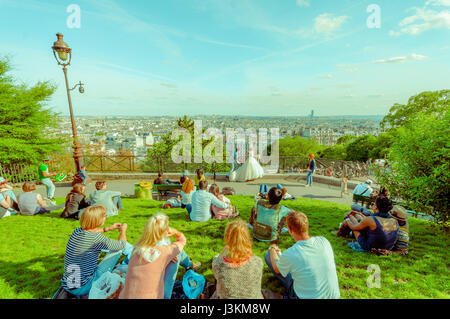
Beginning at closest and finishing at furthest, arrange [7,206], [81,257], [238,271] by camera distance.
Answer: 1. [238,271]
2. [81,257]
3. [7,206]

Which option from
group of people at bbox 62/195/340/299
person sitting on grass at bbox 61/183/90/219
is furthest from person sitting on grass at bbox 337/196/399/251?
person sitting on grass at bbox 61/183/90/219

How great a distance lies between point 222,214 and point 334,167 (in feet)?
47.0

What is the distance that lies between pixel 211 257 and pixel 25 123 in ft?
44.0

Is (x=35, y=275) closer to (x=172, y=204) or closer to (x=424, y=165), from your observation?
(x=172, y=204)

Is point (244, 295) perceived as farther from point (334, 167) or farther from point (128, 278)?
point (334, 167)

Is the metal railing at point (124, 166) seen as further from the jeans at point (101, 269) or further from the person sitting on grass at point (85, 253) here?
the person sitting on grass at point (85, 253)

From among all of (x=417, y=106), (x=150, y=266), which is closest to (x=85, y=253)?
(x=150, y=266)

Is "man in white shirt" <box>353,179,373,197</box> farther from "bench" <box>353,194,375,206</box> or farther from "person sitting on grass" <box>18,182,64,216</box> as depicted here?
"person sitting on grass" <box>18,182,64,216</box>

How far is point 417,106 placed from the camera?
1167 inches

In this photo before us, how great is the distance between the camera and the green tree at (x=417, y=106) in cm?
2791

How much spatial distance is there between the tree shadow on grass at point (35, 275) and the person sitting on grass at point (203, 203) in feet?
8.77

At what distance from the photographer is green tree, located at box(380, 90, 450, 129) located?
2791 cm

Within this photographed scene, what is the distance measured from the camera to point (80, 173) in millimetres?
8172

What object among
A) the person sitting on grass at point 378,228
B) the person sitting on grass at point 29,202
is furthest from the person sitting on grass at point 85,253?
the person sitting on grass at point 29,202
